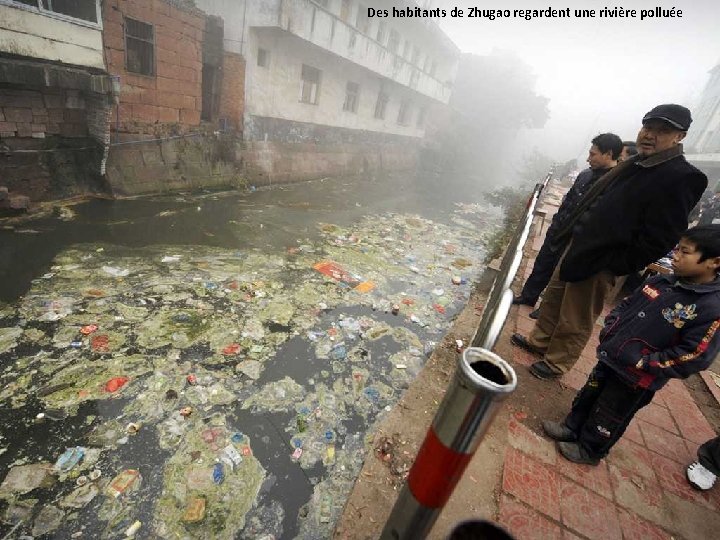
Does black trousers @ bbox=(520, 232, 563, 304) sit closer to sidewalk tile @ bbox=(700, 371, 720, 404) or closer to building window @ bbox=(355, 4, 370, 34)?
sidewalk tile @ bbox=(700, 371, 720, 404)

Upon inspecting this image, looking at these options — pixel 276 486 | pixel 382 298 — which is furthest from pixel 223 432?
pixel 382 298

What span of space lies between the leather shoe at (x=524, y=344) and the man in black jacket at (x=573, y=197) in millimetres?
838

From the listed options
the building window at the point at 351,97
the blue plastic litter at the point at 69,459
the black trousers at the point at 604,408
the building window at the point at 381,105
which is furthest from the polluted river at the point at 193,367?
the building window at the point at 381,105

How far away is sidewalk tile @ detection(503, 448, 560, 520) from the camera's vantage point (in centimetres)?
186

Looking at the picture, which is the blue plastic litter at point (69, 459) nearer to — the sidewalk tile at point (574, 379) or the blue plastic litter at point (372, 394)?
the blue plastic litter at point (372, 394)

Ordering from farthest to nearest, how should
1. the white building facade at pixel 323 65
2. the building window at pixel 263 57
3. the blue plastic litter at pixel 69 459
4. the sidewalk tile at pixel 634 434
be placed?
the building window at pixel 263 57, the white building facade at pixel 323 65, the sidewalk tile at pixel 634 434, the blue plastic litter at pixel 69 459

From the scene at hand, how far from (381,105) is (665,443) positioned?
16322mm

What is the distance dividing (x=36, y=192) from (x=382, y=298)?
5.92m

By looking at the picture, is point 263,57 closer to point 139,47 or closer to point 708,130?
point 139,47

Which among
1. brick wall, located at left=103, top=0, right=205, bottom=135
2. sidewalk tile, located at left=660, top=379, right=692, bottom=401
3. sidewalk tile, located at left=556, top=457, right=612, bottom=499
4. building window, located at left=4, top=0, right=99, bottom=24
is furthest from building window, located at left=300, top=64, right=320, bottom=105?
sidewalk tile, located at left=556, top=457, right=612, bottom=499

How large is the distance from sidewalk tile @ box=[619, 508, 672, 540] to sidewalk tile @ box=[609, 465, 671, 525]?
0.15 ft

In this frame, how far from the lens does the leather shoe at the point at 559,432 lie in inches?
87.9

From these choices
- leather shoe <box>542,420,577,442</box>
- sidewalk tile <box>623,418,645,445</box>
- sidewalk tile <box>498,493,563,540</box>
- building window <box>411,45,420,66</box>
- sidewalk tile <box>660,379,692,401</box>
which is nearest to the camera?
sidewalk tile <box>498,493,563,540</box>

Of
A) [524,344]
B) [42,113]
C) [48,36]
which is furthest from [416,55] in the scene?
[524,344]
